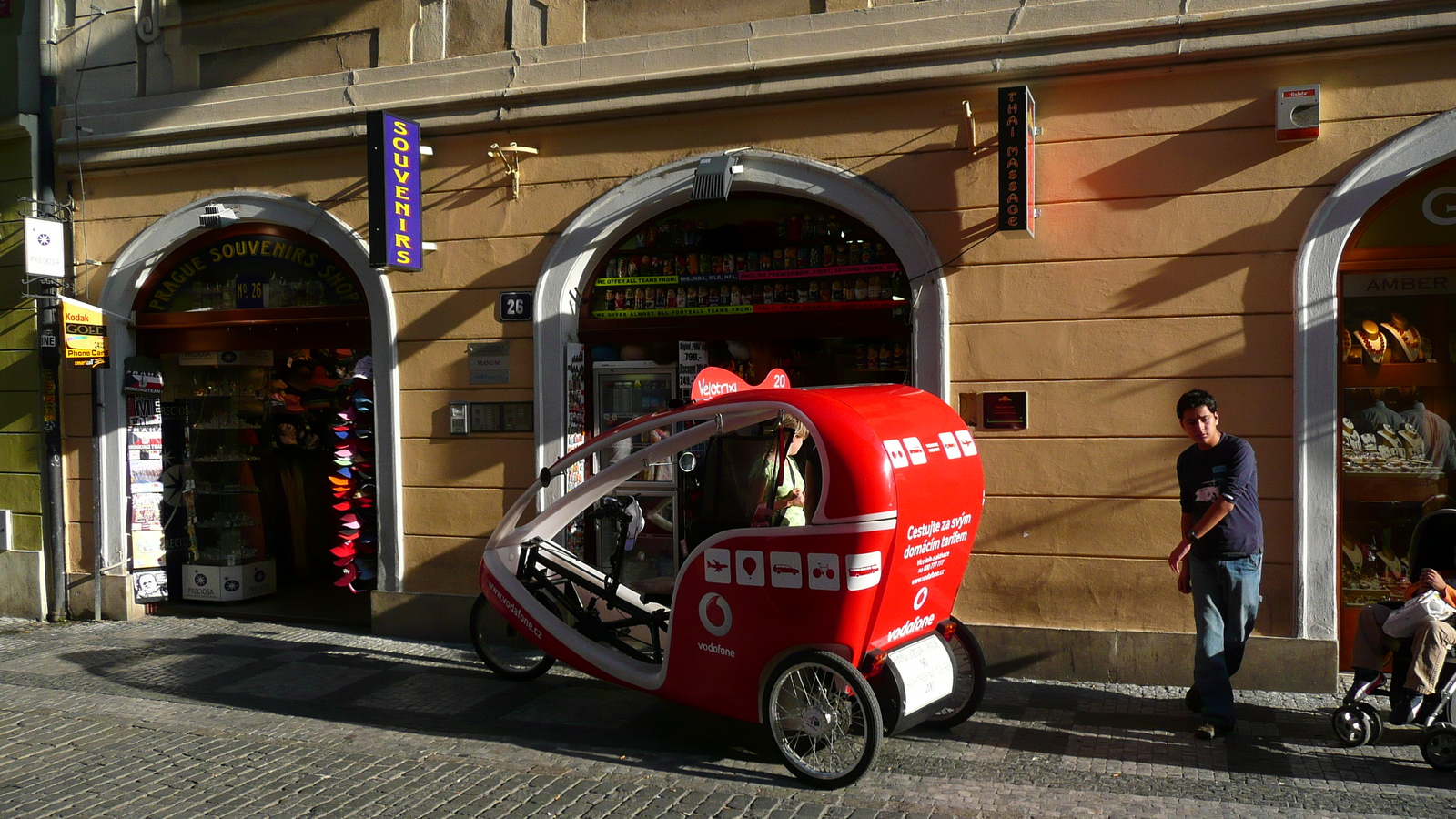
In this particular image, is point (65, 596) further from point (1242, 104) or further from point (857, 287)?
point (1242, 104)

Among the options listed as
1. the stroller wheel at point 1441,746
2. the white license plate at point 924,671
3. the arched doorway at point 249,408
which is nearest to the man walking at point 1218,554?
the stroller wheel at point 1441,746

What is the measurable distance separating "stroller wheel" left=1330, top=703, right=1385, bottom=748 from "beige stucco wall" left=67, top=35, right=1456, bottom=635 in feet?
3.82

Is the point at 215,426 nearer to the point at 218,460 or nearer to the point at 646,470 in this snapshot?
the point at 218,460

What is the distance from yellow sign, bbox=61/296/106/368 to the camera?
27.3ft

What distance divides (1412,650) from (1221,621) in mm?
816

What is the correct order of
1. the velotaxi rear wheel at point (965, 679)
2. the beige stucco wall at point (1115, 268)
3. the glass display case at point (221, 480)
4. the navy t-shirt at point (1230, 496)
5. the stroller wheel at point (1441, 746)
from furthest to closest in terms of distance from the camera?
the glass display case at point (221, 480)
the beige stucco wall at point (1115, 268)
the velotaxi rear wheel at point (965, 679)
the navy t-shirt at point (1230, 496)
the stroller wheel at point (1441, 746)

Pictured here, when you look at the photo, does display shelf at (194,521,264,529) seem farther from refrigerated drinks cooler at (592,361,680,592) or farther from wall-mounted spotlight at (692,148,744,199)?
wall-mounted spotlight at (692,148,744,199)

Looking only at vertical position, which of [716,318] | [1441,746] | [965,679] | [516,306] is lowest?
[1441,746]

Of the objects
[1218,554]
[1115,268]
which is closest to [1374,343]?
[1115,268]

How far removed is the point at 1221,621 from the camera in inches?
210

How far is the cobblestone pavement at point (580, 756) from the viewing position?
454 cm

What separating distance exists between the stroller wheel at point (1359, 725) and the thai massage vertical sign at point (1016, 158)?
10.0 ft

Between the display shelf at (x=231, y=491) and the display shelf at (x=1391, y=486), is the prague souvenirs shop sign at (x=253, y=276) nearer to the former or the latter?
the display shelf at (x=231, y=491)

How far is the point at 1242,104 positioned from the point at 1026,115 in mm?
1239
